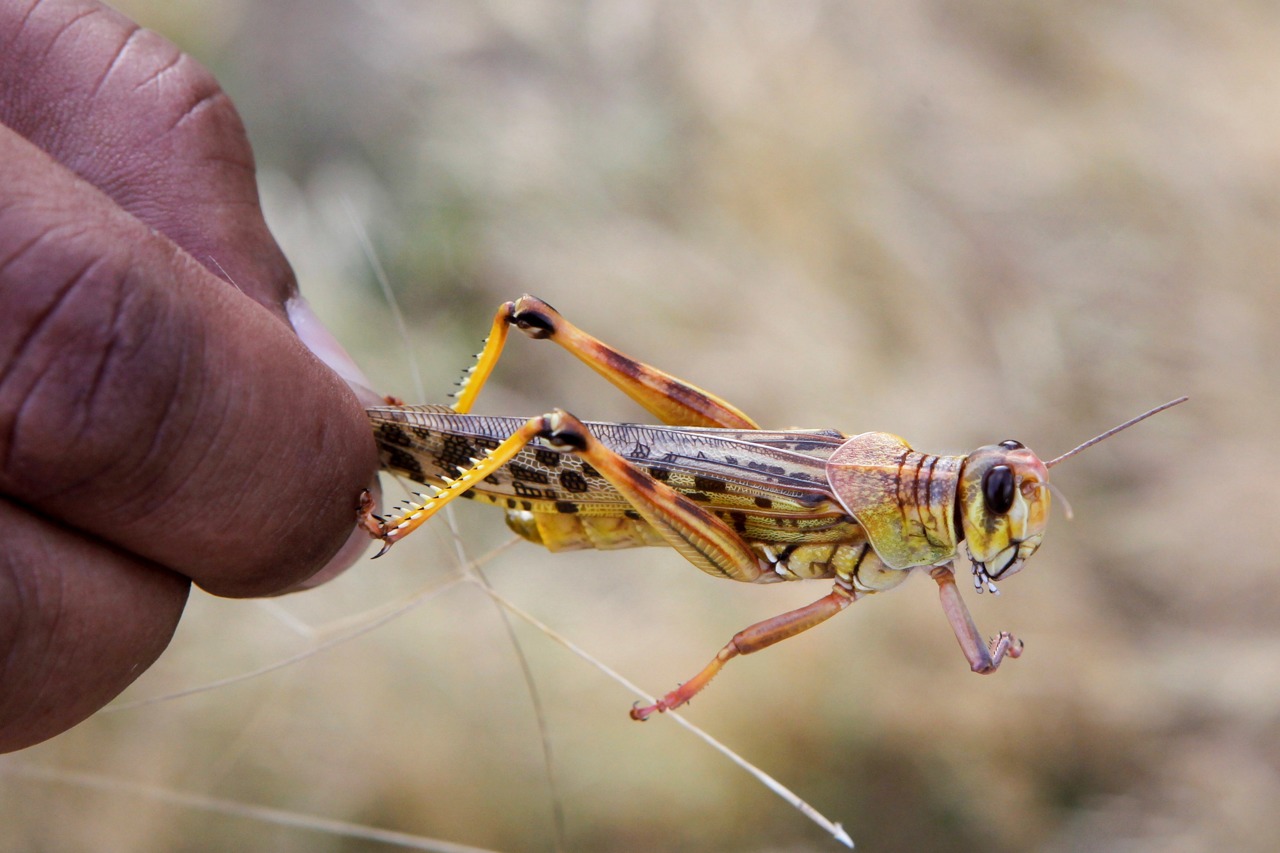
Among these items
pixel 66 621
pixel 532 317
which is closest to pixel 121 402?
pixel 66 621

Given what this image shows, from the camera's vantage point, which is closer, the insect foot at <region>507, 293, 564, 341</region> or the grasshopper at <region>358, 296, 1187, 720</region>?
the grasshopper at <region>358, 296, 1187, 720</region>

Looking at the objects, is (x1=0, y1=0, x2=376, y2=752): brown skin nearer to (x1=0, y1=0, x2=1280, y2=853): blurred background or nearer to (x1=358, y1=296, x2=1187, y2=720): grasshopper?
(x1=358, y1=296, x2=1187, y2=720): grasshopper

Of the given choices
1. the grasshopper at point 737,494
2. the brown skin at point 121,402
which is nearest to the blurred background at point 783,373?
the grasshopper at point 737,494

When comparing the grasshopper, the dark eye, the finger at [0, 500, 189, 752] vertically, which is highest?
the dark eye

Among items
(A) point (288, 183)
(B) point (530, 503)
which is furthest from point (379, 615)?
(A) point (288, 183)

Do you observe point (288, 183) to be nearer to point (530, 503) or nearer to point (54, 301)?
point (530, 503)

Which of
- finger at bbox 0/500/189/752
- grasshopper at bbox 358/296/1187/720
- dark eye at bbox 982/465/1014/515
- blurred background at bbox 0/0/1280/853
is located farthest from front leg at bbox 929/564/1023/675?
finger at bbox 0/500/189/752
